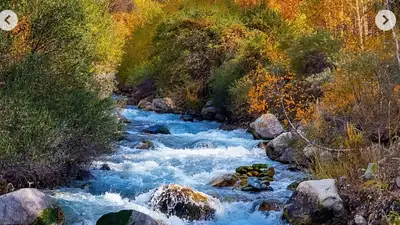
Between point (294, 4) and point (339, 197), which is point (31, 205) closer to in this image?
point (339, 197)

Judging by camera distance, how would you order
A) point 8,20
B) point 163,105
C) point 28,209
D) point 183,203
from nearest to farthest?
point 28,209 < point 183,203 < point 8,20 < point 163,105

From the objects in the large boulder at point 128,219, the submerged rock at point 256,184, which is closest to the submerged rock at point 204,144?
the submerged rock at point 256,184

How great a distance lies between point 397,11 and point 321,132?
5.73 metres

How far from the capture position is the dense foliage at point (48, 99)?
9.54 meters

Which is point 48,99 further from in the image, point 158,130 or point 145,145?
point 158,130

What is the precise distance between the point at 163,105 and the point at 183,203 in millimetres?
15253

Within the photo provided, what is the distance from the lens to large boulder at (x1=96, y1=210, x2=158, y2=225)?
313 inches

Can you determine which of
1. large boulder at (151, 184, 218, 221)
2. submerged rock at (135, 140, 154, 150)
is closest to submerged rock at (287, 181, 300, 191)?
large boulder at (151, 184, 218, 221)

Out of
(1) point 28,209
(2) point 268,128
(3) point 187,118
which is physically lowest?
(3) point 187,118

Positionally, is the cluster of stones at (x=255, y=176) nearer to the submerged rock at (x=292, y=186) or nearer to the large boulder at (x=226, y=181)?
the large boulder at (x=226, y=181)

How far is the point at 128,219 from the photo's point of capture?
798cm

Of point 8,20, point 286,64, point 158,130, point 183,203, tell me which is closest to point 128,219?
point 183,203

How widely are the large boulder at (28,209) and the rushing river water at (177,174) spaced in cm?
49

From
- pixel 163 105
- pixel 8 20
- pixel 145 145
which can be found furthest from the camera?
pixel 163 105
